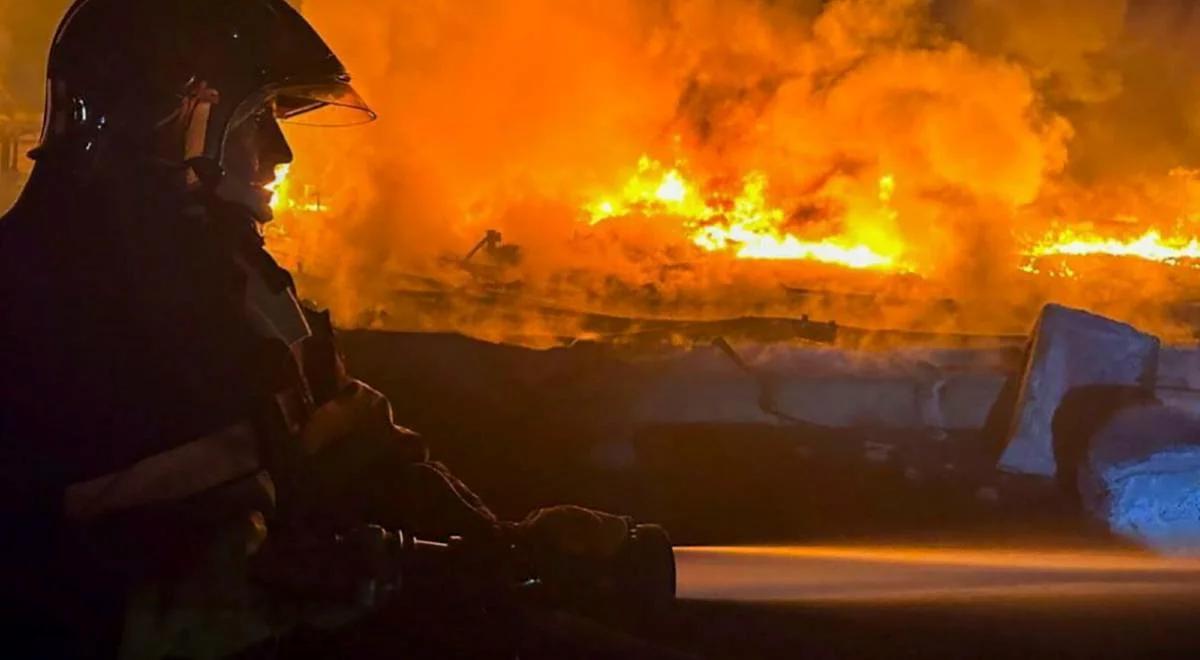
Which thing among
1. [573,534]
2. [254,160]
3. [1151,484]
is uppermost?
[254,160]

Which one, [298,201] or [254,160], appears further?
[298,201]

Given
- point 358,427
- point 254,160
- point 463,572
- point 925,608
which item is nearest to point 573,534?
point 463,572

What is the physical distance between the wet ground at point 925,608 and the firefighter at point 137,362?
1.13m

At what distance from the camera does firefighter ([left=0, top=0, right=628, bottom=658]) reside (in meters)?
2.17

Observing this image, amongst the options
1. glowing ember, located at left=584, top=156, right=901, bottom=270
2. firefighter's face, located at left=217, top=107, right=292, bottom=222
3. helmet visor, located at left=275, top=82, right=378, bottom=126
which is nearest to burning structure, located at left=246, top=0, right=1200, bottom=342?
glowing ember, located at left=584, top=156, right=901, bottom=270

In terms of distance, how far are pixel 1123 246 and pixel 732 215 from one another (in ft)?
8.43

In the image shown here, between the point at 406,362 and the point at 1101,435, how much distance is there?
10.9 ft

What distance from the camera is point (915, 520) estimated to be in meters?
5.55

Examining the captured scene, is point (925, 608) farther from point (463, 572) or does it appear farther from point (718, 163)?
point (718, 163)

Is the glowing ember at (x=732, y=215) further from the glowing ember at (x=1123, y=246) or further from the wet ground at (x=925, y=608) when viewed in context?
the wet ground at (x=925, y=608)

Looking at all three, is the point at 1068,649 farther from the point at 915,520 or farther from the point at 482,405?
the point at 482,405

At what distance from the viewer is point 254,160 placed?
2840 millimetres

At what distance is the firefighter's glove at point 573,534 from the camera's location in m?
2.60

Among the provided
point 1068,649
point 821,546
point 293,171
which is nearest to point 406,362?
point 293,171
